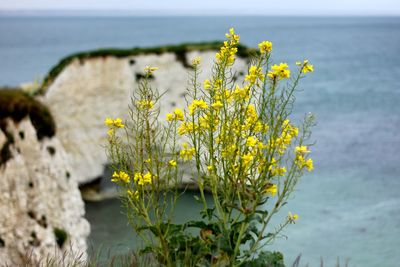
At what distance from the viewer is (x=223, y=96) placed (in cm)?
469

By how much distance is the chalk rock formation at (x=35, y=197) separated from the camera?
1127 centimetres

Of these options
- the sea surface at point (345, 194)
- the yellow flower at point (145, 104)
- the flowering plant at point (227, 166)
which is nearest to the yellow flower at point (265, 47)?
the flowering plant at point (227, 166)

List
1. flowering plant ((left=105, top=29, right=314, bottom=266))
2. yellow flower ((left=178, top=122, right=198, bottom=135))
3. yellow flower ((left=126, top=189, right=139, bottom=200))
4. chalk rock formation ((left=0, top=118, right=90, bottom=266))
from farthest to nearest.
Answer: chalk rock formation ((left=0, top=118, right=90, bottom=266)) → yellow flower ((left=178, top=122, right=198, bottom=135)) → yellow flower ((left=126, top=189, right=139, bottom=200)) → flowering plant ((left=105, top=29, right=314, bottom=266))

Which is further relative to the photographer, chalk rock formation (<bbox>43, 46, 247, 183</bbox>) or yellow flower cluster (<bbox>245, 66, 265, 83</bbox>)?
chalk rock formation (<bbox>43, 46, 247, 183</bbox>)

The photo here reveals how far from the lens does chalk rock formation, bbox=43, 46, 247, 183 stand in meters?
19.7

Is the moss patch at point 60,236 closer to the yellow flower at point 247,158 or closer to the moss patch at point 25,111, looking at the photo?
the moss patch at point 25,111

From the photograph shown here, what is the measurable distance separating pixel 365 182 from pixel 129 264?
1863 centimetres

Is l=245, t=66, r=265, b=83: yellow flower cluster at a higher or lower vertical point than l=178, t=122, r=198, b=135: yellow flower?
higher

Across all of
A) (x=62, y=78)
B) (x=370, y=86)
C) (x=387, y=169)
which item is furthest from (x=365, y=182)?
(x=370, y=86)

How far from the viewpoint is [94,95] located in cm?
2023

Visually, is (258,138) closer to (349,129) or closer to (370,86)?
(349,129)

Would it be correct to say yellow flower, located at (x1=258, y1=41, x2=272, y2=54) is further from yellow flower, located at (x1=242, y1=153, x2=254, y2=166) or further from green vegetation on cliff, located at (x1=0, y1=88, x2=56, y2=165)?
green vegetation on cliff, located at (x1=0, y1=88, x2=56, y2=165)

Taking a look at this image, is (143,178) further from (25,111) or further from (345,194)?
(345,194)

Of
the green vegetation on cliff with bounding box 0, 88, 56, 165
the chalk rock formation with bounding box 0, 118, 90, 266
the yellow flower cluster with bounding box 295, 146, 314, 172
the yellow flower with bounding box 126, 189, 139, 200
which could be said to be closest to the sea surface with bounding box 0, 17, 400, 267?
the yellow flower with bounding box 126, 189, 139, 200
